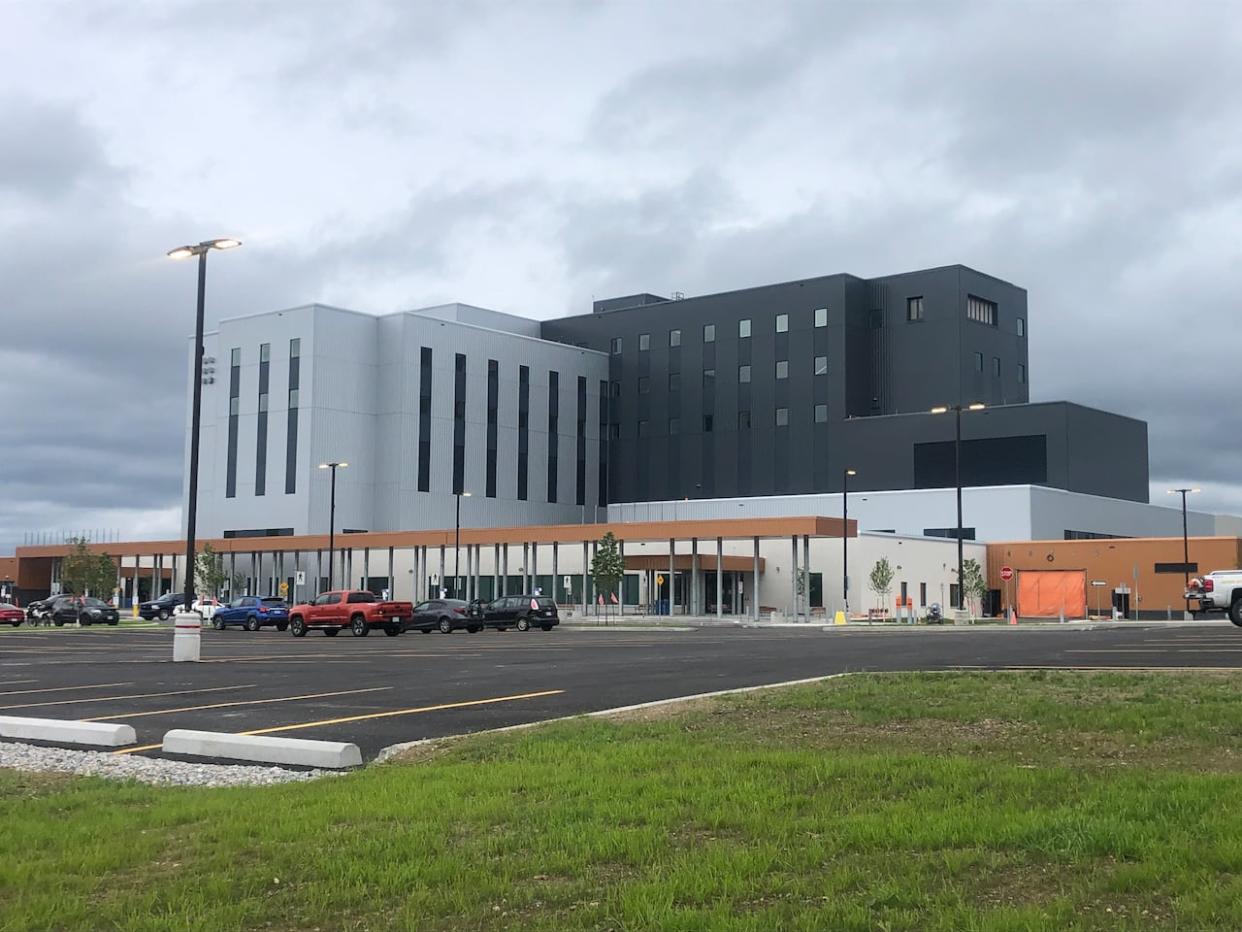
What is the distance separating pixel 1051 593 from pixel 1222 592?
3981 centimetres

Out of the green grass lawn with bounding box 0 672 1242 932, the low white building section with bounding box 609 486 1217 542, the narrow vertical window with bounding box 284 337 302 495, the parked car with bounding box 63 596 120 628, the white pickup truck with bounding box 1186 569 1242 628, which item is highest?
the narrow vertical window with bounding box 284 337 302 495

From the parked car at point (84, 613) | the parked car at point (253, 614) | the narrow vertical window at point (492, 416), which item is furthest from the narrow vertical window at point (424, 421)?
the parked car at point (253, 614)

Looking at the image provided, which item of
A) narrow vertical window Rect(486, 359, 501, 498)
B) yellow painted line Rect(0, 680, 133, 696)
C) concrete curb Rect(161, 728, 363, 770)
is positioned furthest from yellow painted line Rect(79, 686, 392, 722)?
narrow vertical window Rect(486, 359, 501, 498)

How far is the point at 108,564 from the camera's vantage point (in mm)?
94062

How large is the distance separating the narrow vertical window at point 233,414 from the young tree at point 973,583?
54.2 m

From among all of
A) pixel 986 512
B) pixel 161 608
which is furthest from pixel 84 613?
pixel 986 512

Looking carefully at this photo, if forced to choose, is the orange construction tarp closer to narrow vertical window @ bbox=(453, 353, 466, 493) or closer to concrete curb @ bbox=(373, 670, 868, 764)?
narrow vertical window @ bbox=(453, 353, 466, 493)

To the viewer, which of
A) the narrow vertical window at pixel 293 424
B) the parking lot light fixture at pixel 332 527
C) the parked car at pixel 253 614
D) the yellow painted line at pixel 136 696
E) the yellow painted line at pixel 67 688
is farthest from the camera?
the narrow vertical window at pixel 293 424

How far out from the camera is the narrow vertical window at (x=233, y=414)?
320 ft

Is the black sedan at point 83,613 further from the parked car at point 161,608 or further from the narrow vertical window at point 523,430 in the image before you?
the narrow vertical window at point 523,430

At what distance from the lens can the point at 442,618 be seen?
193 feet

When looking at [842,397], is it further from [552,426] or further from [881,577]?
[881,577]

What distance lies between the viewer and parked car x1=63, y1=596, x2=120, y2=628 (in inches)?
2692

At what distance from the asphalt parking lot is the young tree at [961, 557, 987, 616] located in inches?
1788
